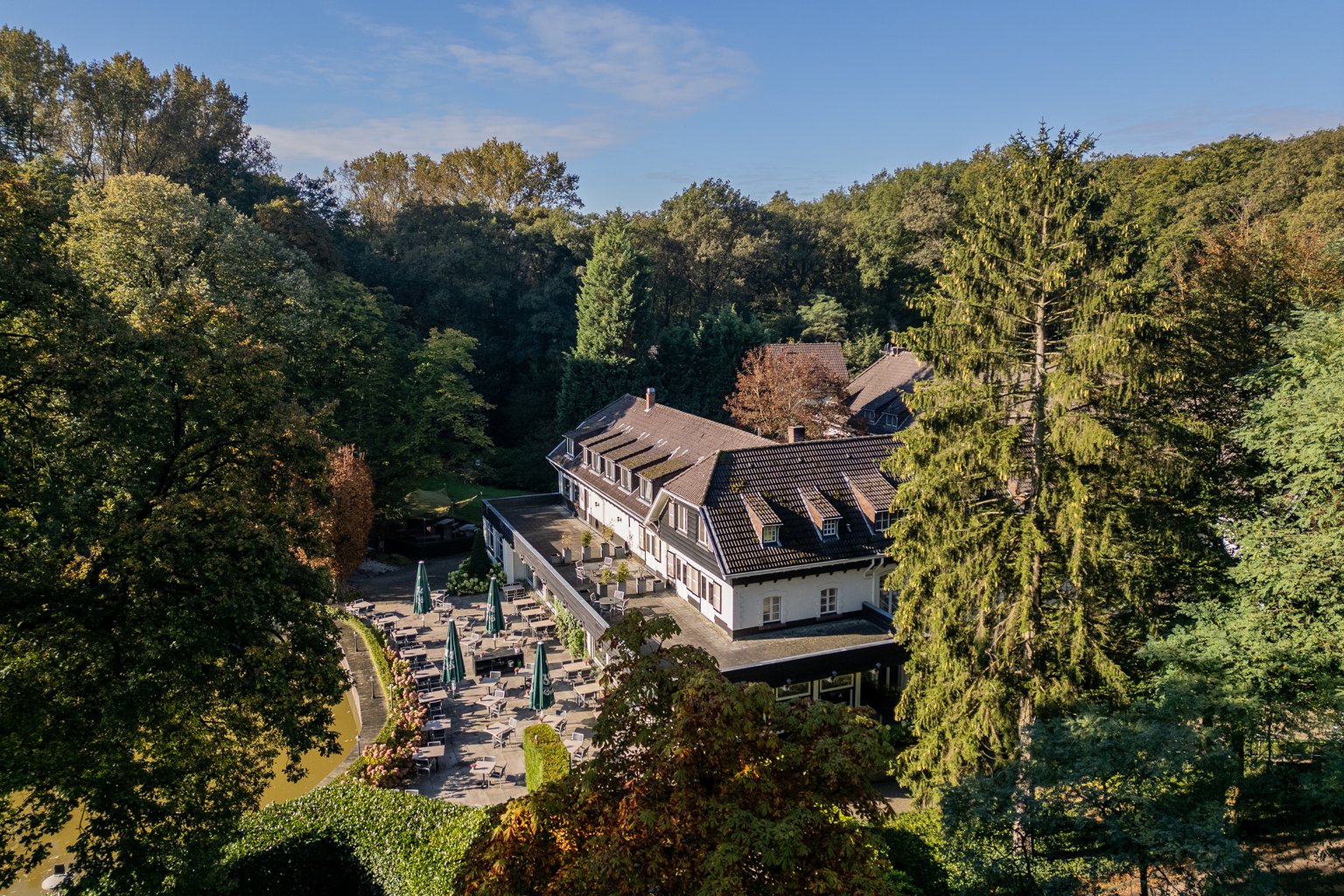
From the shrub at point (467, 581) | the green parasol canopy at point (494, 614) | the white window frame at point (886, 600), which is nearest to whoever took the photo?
the white window frame at point (886, 600)

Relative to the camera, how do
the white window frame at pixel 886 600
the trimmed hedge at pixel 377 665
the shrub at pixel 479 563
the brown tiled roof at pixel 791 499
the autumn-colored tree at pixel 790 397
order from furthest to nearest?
the autumn-colored tree at pixel 790 397
the shrub at pixel 479 563
the white window frame at pixel 886 600
the brown tiled roof at pixel 791 499
the trimmed hedge at pixel 377 665

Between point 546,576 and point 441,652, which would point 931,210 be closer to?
point 546,576

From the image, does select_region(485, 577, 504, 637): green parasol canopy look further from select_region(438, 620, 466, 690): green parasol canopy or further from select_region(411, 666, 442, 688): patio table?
select_region(411, 666, 442, 688): patio table

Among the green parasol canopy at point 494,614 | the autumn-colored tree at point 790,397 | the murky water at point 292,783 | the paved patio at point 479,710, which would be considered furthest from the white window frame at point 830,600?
the autumn-colored tree at point 790,397

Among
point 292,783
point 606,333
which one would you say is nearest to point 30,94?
point 606,333

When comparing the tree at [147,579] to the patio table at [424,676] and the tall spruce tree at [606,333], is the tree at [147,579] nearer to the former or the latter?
the patio table at [424,676]

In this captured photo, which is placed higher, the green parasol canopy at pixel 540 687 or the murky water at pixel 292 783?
the green parasol canopy at pixel 540 687
